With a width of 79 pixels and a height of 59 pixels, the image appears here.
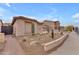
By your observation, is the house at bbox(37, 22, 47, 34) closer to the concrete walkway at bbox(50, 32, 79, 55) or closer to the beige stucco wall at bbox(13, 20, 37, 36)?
the beige stucco wall at bbox(13, 20, 37, 36)

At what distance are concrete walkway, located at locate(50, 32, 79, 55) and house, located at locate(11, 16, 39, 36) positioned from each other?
35cm

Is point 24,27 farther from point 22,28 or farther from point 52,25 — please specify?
point 52,25

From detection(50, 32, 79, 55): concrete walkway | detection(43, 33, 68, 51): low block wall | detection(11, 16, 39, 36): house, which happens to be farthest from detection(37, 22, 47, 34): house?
detection(50, 32, 79, 55): concrete walkway

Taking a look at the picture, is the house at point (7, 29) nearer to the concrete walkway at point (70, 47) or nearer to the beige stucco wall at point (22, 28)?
the beige stucco wall at point (22, 28)

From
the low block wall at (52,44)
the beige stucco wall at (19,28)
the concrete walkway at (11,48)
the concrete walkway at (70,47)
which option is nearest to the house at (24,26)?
the beige stucco wall at (19,28)

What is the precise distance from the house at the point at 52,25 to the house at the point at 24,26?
12 cm

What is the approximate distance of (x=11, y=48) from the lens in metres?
1.98

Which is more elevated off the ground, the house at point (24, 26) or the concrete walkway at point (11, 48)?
the house at point (24, 26)

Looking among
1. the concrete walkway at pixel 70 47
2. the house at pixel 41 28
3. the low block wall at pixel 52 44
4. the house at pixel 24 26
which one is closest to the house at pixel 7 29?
the house at pixel 24 26

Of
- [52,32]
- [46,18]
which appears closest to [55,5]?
[46,18]

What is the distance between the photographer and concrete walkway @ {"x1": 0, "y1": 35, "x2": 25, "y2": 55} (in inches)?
77.4

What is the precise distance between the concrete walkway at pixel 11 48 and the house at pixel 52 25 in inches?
15.9

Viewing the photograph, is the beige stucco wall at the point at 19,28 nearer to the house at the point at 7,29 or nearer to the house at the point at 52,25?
the house at the point at 7,29

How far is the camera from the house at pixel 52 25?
2029mm
